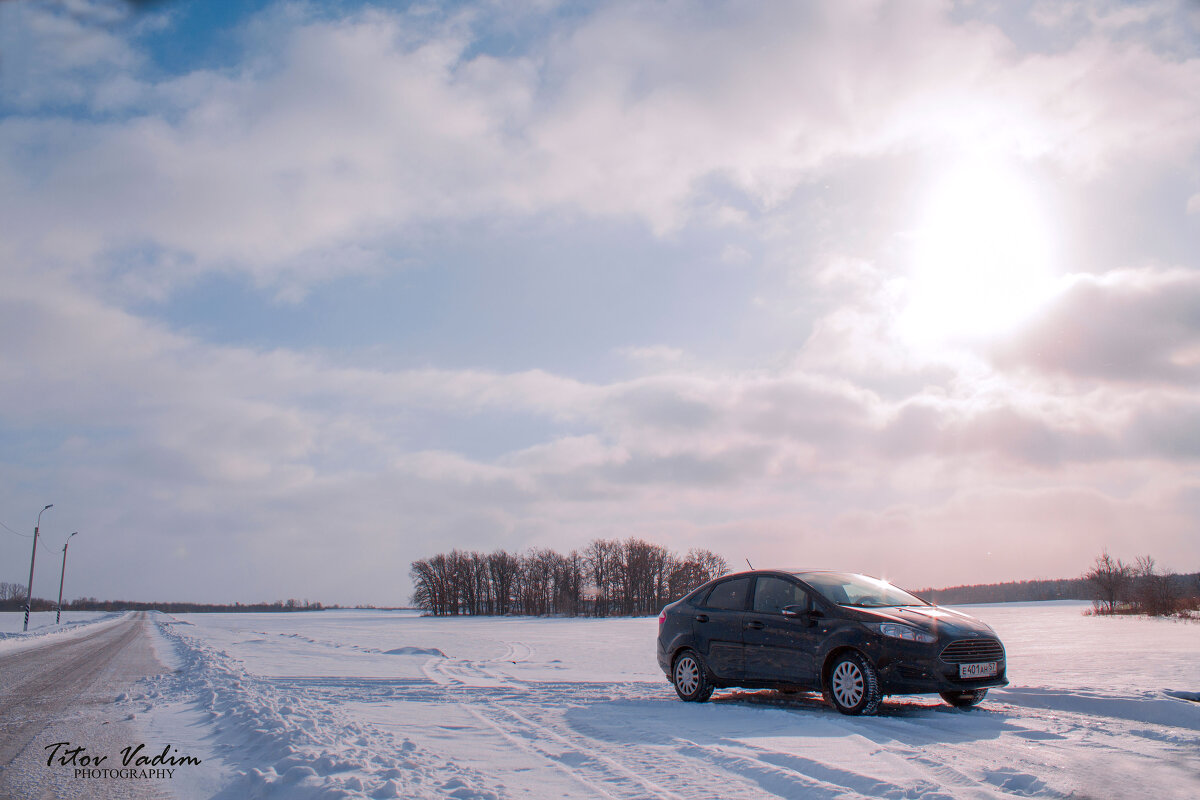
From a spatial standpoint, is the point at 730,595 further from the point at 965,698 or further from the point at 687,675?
the point at 965,698

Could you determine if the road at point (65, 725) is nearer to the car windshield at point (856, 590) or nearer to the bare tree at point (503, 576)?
the car windshield at point (856, 590)

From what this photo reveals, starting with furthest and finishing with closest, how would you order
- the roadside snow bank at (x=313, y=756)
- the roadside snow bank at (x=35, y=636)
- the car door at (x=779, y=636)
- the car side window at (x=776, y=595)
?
the roadside snow bank at (x=35, y=636), the car side window at (x=776, y=595), the car door at (x=779, y=636), the roadside snow bank at (x=313, y=756)

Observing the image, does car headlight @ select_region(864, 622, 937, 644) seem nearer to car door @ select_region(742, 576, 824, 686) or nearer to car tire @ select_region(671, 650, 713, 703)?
car door @ select_region(742, 576, 824, 686)

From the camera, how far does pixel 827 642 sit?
847cm

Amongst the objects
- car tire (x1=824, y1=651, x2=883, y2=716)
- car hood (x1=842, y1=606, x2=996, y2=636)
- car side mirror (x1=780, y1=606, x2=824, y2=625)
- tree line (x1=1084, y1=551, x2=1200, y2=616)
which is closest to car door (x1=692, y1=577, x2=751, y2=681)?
car side mirror (x1=780, y1=606, x2=824, y2=625)

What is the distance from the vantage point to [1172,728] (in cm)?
695

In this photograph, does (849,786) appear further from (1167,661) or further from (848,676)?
(1167,661)

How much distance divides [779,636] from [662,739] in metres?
2.68

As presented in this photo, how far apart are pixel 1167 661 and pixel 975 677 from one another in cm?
827

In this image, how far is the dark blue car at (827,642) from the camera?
7.94 m

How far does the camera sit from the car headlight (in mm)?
7977

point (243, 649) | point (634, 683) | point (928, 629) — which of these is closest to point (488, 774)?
point (928, 629)

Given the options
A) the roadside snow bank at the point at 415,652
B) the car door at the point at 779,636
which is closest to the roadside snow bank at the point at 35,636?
the roadside snow bank at the point at 415,652

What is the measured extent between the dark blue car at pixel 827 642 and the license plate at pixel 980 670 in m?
0.01
